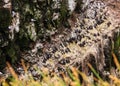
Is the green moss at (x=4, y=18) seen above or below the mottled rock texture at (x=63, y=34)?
above

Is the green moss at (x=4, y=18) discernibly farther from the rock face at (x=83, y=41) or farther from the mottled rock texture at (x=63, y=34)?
the rock face at (x=83, y=41)

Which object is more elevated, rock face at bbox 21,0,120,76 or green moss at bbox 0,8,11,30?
green moss at bbox 0,8,11,30

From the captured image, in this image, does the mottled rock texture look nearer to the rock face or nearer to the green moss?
the rock face

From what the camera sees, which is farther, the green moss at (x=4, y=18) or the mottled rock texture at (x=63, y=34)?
the mottled rock texture at (x=63, y=34)

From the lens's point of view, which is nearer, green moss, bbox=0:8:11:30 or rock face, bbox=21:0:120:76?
green moss, bbox=0:8:11:30

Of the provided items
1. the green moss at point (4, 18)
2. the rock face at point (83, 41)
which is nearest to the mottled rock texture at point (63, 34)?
the rock face at point (83, 41)

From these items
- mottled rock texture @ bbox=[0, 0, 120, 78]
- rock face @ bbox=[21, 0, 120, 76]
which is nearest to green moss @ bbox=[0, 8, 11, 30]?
mottled rock texture @ bbox=[0, 0, 120, 78]

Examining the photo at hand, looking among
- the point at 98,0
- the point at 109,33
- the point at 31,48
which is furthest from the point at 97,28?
the point at 31,48

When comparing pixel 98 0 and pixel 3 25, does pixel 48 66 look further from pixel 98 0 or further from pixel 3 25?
pixel 98 0
